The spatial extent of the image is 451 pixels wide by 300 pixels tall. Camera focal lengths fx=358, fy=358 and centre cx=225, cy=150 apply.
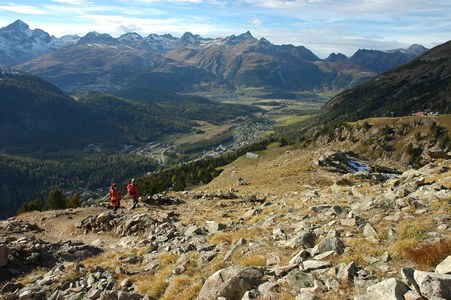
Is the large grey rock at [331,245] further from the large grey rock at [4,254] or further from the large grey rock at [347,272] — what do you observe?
the large grey rock at [4,254]

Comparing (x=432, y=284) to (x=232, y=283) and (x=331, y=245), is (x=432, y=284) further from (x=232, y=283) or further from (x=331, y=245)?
A: (x=232, y=283)

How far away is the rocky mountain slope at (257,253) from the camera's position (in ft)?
42.9

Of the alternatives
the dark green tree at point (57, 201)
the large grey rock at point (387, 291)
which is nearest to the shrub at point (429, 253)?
the large grey rock at point (387, 291)

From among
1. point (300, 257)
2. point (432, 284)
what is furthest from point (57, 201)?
point (432, 284)

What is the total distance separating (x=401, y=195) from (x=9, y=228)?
1349 inches

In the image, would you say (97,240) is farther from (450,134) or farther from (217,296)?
(450,134)

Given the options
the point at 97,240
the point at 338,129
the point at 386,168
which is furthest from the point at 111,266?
the point at 338,129

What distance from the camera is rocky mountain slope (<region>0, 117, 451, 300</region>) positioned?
42.9 feet

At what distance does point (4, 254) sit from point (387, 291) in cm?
2435

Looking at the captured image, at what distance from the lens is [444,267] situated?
11.7 metres

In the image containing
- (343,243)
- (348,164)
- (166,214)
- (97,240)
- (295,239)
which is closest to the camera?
(343,243)

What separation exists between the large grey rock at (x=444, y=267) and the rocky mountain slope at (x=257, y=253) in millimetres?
48

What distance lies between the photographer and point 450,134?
5448 inches

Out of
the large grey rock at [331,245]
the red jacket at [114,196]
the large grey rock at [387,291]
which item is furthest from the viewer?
the red jacket at [114,196]
